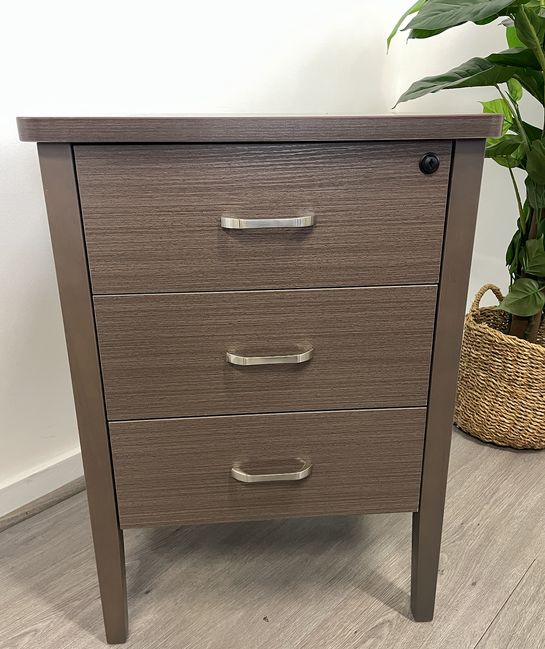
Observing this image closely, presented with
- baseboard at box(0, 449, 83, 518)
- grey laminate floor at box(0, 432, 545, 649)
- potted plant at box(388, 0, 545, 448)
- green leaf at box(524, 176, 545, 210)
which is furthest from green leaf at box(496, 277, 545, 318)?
baseboard at box(0, 449, 83, 518)

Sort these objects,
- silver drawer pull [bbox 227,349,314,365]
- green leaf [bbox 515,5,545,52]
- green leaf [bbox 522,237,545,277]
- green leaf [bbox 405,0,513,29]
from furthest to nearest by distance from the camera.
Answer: green leaf [bbox 522,237,545,277] → green leaf [bbox 515,5,545,52] → green leaf [bbox 405,0,513,29] → silver drawer pull [bbox 227,349,314,365]

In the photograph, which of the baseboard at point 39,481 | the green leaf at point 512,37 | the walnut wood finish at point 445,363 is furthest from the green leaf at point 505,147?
the baseboard at point 39,481

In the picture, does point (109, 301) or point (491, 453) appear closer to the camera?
point (109, 301)

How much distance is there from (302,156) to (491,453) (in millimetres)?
987

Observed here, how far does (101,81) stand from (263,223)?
59 cm

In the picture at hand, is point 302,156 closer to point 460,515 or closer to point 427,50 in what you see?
point 460,515

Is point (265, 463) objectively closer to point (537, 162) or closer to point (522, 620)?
point (522, 620)

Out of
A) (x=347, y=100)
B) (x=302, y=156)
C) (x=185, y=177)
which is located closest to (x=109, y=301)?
(x=185, y=177)

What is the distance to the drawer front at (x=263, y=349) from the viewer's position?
0.70 meters

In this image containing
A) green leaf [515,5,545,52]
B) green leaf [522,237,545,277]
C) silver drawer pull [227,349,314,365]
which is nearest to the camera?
silver drawer pull [227,349,314,365]

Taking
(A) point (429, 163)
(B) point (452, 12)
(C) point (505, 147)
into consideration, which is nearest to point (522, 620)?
(A) point (429, 163)

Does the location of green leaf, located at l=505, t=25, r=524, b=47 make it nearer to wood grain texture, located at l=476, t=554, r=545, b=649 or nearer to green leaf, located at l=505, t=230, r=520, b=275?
green leaf, located at l=505, t=230, r=520, b=275

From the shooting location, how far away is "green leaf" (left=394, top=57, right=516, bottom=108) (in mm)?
952

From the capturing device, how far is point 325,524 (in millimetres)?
1104
